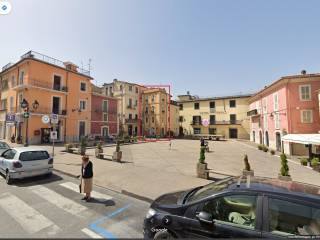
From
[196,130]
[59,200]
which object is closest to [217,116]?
[196,130]

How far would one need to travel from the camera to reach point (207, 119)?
41531 millimetres

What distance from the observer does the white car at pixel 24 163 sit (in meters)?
7.34

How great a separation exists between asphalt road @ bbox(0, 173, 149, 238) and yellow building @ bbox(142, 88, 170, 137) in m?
36.6

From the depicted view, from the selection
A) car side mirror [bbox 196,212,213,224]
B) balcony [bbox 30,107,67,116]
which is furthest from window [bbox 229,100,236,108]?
car side mirror [bbox 196,212,213,224]

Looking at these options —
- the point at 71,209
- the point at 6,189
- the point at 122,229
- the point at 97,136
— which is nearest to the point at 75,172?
the point at 6,189

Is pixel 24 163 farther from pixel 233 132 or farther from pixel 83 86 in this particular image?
pixel 233 132

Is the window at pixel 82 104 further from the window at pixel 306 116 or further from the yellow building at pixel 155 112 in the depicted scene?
the window at pixel 306 116

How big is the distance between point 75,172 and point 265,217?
900cm

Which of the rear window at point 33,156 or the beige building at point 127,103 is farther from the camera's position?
the beige building at point 127,103

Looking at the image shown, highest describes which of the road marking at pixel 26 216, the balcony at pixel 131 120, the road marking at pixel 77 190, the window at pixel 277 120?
the balcony at pixel 131 120

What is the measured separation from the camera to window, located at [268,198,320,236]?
2461mm

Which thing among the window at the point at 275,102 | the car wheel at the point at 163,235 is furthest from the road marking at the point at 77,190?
the window at the point at 275,102

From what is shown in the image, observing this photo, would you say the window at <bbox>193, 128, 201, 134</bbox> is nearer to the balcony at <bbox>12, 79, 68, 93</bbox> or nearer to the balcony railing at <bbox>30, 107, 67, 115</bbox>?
the balcony railing at <bbox>30, 107, 67, 115</bbox>

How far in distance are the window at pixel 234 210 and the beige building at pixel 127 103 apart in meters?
36.1
